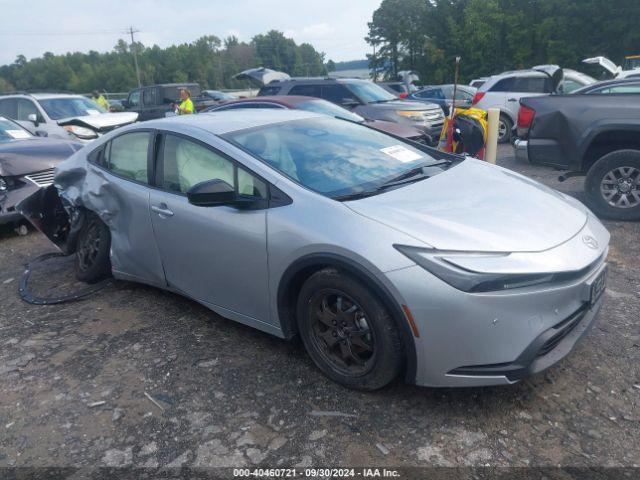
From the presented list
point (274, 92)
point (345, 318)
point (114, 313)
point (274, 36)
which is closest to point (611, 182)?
point (345, 318)

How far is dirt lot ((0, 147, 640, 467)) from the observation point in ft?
7.84

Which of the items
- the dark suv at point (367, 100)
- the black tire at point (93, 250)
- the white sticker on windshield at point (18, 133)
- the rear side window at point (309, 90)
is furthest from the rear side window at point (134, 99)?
the black tire at point (93, 250)

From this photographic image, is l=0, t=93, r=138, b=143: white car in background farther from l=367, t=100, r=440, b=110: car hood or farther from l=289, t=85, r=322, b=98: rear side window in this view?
l=367, t=100, r=440, b=110: car hood

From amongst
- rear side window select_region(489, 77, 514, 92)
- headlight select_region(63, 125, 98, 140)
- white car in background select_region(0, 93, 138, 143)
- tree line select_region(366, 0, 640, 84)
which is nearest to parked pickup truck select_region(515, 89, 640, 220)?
rear side window select_region(489, 77, 514, 92)

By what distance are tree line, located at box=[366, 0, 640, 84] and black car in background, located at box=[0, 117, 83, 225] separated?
28.7 meters

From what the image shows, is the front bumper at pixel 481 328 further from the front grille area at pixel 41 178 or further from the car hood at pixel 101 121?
the car hood at pixel 101 121

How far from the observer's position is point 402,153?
12.0 ft

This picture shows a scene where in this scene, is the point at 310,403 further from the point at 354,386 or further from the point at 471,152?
the point at 471,152

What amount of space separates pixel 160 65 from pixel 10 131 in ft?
263

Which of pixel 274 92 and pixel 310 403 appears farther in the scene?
pixel 274 92

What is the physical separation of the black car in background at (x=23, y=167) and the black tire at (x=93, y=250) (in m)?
1.83

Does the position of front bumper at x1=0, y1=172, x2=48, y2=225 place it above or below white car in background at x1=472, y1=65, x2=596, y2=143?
below

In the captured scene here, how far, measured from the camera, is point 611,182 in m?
5.53

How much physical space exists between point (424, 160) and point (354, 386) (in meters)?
1.72
